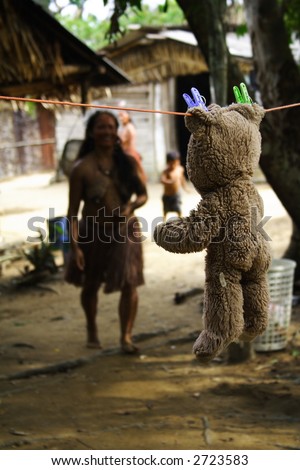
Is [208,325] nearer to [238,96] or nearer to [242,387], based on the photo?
[238,96]

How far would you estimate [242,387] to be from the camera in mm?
4379

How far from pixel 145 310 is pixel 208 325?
481 centimetres

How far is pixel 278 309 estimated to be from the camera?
16.5ft

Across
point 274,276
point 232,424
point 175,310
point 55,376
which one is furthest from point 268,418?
point 175,310

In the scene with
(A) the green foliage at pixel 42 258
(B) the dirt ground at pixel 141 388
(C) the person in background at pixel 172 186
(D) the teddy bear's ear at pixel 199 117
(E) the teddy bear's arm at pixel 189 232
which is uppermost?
(D) the teddy bear's ear at pixel 199 117

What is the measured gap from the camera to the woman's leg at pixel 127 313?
5.15 m

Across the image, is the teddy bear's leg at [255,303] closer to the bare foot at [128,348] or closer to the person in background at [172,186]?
the bare foot at [128,348]

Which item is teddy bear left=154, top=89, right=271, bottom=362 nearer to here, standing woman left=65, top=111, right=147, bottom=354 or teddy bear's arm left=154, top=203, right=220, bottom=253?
teddy bear's arm left=154, top=203, right=220, bottom=253

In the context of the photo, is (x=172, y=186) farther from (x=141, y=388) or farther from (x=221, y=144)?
(x=221, y=144)

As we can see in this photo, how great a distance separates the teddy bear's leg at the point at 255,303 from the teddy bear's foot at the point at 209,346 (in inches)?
5.7

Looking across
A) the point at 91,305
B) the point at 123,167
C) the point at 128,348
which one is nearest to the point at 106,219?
the point at 123,167

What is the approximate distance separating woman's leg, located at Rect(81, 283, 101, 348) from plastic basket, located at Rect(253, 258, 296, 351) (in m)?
1.40

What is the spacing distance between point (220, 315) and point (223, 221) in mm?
300

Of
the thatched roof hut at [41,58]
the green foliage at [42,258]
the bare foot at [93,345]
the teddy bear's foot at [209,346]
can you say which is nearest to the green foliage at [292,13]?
the thatched roof hut at [41,58]
